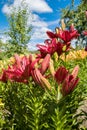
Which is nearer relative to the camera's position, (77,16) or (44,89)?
(44,89)

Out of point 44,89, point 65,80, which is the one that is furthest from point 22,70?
point 65,80

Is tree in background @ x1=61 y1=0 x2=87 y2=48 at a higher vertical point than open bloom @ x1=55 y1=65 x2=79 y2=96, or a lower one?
higher

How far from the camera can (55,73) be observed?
2.25 meters

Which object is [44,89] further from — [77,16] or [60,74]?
[77,16]

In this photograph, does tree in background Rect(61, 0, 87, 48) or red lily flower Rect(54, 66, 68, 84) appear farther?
tree in background Rect(61, 0, 87, 48)

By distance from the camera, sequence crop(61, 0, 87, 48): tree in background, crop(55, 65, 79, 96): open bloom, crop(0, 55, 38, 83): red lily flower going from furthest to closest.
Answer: crop(61, 0, 87, 48): tree in background < crop(0, 55, 38, 83): red lily flower < crop(55, 65, 79, 96): open bloom

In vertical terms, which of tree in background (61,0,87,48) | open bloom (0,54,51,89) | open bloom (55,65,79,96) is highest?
tree in background (61,0,87,48)

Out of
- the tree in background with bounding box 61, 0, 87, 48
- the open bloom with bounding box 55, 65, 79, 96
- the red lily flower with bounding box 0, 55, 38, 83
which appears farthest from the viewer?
the tree in background with bounding box 61, 0, 87, 48

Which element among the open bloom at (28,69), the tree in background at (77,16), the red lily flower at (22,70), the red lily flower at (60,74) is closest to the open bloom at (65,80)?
the red lily flower at (60,74)

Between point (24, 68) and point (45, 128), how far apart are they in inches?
20.3

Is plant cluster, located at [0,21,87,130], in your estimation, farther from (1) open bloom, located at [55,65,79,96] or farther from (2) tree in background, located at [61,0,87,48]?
(2) tree in background, located at [61,0,87,48]

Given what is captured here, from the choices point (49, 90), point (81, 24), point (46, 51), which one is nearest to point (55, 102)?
point (49, 90)

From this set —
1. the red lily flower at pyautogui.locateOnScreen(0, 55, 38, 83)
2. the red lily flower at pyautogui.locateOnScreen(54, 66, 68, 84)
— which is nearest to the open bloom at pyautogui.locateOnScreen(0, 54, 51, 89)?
the red lily flower at pyautogui.locateOnScreen(0, 55, 38, 83)

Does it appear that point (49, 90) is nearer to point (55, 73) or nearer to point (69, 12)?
point (55, 73)
